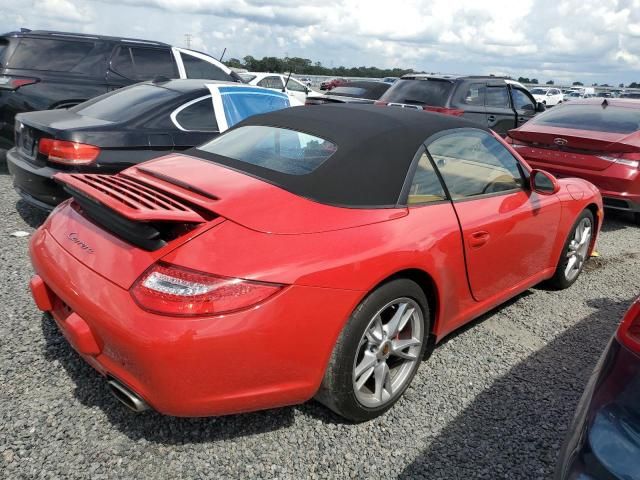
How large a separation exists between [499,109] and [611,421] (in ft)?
26.7

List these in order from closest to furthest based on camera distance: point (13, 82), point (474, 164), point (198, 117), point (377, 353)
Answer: point (377, 353) < point (474, 164) < point (198, 117) < point (13, 82)

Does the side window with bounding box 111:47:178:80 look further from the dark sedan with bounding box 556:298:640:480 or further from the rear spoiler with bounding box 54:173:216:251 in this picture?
the dark sedan with bounding box 556:298:640:480

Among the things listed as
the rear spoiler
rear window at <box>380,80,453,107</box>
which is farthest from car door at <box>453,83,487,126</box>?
the rear spoiler

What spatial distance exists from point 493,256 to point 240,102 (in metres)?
3.27

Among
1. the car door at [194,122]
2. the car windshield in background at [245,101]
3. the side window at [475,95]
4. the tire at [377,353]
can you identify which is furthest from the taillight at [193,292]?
the side window at [475,95]

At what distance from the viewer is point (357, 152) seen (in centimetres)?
263

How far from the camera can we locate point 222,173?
2.65m

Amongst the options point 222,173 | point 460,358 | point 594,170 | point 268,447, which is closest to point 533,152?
point 594,170

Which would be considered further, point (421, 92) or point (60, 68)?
point (421, 92)

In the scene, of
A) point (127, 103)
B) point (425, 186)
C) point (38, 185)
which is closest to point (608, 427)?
point (425, 186)

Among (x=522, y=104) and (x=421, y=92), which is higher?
(x=421, y=92)

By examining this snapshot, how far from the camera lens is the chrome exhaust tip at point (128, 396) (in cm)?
204

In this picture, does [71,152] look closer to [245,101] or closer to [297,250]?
[245,101]

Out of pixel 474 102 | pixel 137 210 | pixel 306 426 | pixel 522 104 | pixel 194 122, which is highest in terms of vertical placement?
pixel 137 210
